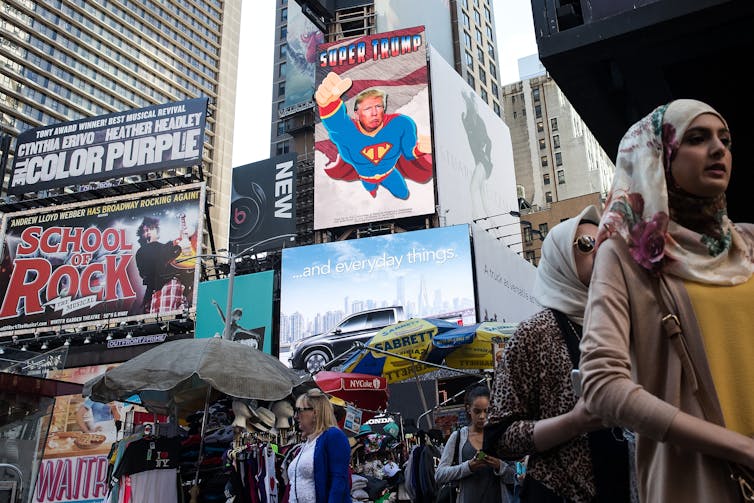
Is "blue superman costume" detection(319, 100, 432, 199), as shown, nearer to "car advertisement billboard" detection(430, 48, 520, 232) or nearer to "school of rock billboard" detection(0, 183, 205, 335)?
"car advertisement billboard" detection(430, 48, 520, 232)

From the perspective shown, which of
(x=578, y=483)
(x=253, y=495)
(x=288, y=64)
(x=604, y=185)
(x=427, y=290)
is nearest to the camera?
(x=578, y=483)

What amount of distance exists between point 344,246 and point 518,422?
96.7 feet

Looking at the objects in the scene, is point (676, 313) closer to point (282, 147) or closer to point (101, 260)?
point (101, 260)

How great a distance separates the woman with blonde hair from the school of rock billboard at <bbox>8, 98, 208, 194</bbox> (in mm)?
31856

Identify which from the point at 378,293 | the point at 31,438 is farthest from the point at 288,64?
the point at 31,438

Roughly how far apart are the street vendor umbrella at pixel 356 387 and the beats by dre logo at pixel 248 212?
86.5 ft

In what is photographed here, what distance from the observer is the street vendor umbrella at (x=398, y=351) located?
11.2m

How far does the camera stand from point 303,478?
4.68 metres

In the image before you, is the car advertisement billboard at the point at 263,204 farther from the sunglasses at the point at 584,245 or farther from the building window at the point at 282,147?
the sunglasses at the point at 584,245

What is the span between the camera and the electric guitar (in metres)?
31.9

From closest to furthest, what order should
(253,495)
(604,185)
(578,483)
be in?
1. (578,483)
2. (253,495)
3. (604,185)

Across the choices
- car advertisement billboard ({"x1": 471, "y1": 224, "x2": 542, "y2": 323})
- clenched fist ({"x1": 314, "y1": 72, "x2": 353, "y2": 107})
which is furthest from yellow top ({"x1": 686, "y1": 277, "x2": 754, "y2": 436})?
clenched fist ({"x1": 314, "y1": 72, "x2": 353, "y2": 107})

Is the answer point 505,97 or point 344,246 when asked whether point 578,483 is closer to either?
point 344,246

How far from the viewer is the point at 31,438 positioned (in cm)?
795
